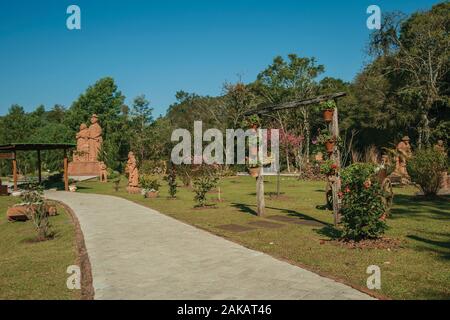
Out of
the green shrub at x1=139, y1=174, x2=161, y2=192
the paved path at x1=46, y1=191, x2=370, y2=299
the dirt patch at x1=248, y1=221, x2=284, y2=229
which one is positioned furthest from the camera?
the green shrub at x1=139, y1=174, x2=161, y2=192

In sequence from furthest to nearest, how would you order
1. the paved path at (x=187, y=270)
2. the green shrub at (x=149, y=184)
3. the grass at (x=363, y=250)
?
Result: the green shrub at (x=149, y=184)
the grass at (x=363, y=250)
the paved path at (x=187, y=270)

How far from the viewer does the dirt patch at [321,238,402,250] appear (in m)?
7.71

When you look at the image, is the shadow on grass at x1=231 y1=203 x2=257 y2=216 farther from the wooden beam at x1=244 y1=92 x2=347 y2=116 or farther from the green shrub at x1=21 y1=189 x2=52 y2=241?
the green shrub at x1=21 y1=189 x2=52 y2=241

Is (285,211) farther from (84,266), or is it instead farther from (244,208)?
(84,266)

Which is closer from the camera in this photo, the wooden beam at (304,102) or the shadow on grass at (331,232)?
the shadow on grass at (331,232)

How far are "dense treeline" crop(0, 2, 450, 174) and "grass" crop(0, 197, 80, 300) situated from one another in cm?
1739

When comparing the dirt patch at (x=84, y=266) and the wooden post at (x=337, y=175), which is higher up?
the wooden post at (x=337, y=175)

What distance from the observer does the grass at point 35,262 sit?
548cm

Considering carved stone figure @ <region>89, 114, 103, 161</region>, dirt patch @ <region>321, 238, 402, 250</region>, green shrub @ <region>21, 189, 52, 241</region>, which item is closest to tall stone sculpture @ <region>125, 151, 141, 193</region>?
green shrub @ <region>21, 189, 52, 241</region>

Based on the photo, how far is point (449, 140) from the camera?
103ft

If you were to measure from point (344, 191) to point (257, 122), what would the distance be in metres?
5.03

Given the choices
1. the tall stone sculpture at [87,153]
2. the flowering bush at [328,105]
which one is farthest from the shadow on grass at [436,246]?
the tall stone sculpture at [87,153]

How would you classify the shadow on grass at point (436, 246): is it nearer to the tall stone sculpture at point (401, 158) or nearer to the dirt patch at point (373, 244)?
the dirt patch at point (373, 244)

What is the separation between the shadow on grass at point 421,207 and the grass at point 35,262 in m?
9.22
